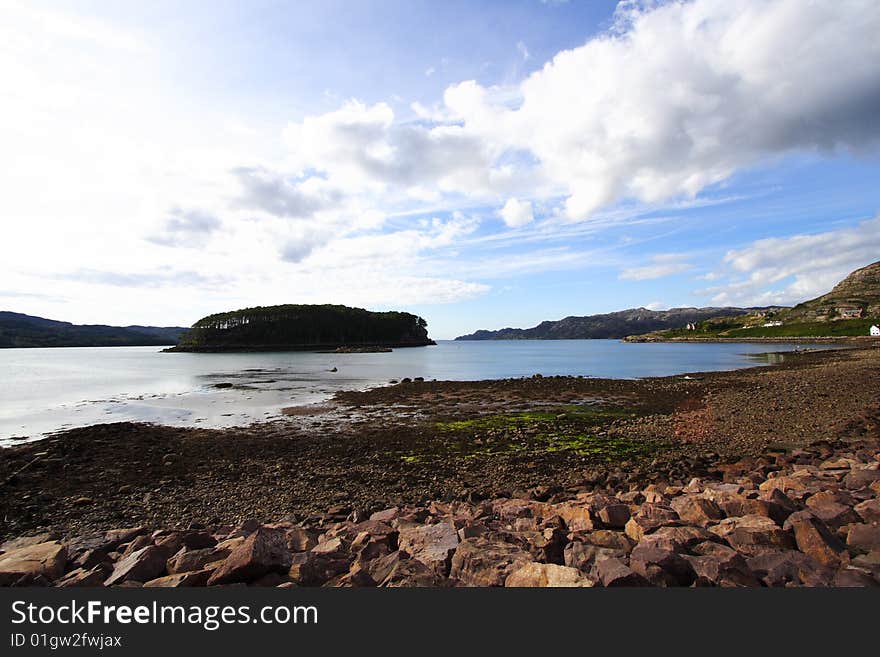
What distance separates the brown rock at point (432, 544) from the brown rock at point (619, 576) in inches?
86.4

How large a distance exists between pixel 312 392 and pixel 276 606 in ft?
125

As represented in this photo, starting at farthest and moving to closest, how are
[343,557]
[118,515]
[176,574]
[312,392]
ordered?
[312,392]
[118,515]
[343,557]
[176,574]

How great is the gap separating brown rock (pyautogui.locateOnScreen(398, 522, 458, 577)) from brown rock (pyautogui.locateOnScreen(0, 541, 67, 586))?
550 cm

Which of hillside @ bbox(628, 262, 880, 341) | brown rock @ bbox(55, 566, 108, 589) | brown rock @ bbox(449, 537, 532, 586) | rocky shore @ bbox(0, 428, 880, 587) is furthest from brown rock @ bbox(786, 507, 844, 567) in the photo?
hillside @ bbox(628, 262, 880, 341)

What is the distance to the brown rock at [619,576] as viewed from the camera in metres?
5.28

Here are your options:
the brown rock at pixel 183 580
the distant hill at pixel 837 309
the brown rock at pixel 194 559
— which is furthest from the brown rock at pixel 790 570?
the distant hill at pixel 837 309

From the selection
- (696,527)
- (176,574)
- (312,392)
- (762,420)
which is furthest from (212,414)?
(762,420)

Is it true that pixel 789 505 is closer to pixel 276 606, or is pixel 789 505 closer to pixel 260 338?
pixel 276 606

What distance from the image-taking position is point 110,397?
40.0m

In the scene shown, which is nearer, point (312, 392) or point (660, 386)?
point (660, 386)

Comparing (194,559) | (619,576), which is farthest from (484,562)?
(194,559)

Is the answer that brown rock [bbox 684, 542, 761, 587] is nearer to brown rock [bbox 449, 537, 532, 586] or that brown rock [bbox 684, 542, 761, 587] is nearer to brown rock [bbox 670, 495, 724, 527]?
brown rock [bbox 670, 495, 724, 527]

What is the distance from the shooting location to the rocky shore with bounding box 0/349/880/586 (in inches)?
239

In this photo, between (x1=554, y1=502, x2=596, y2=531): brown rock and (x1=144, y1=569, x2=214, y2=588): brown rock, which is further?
(x1=554, y1=502, x2=596, y2=531): brown rock
